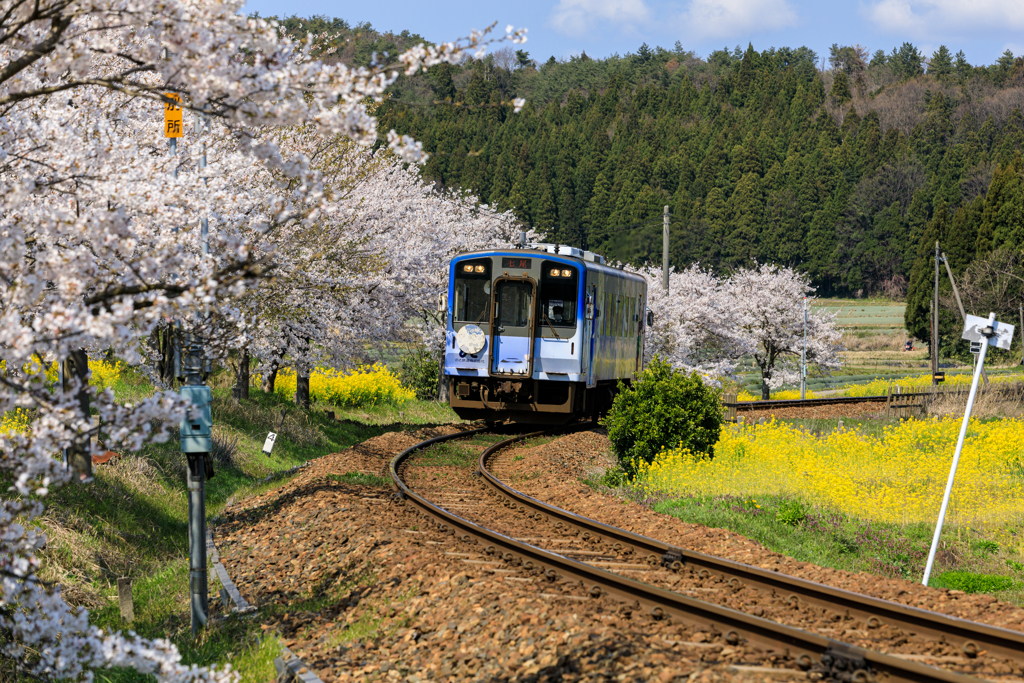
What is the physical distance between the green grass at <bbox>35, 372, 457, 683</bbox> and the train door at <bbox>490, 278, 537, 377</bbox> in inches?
180

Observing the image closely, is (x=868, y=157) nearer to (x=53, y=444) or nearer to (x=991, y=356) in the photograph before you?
(x=991, y=356)

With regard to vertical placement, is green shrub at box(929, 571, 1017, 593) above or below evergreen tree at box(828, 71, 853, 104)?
below

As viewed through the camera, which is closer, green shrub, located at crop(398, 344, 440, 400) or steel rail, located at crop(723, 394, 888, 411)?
steel rail, located at crop(723, 394, 888, 411)

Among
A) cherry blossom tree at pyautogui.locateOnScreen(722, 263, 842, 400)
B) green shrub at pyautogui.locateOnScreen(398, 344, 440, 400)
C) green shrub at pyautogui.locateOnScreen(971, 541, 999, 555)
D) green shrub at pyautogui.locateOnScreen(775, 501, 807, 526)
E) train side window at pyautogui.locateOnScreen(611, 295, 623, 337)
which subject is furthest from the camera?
cherry blossom tree at pyautogui.locateOnScreen(722, 263, 842, 400)

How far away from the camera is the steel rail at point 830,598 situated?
253 inches

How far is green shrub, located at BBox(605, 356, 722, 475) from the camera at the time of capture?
15203mm

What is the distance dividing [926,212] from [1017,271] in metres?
45.9

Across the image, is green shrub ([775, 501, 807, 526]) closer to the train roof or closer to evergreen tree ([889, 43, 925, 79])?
the train roof

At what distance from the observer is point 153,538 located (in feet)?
39.3

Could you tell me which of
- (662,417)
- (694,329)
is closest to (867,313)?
(694,329)

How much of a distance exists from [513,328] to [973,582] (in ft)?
33.8

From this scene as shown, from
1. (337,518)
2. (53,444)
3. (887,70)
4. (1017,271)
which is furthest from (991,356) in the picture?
(887,70)

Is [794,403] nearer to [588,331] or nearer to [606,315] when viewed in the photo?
[606,315]

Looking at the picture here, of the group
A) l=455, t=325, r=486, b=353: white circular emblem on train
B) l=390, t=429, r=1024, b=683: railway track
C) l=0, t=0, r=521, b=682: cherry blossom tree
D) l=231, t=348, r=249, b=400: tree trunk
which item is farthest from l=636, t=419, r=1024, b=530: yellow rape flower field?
l=231, t=348, r=249, b=400: tree trunk
